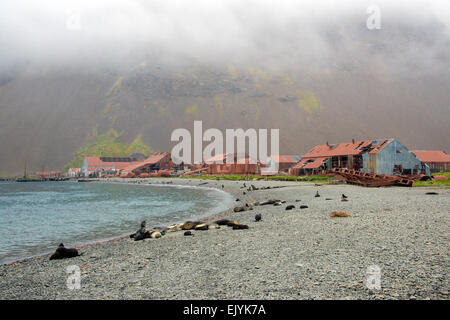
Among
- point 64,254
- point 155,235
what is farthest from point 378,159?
point 64,254

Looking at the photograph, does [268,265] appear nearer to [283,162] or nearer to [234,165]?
[234,165]

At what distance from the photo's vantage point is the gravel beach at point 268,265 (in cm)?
626

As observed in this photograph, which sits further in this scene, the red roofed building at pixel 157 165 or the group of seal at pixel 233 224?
the red roofed building at pixel 157 165

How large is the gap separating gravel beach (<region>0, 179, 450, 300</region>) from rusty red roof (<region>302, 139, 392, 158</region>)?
163 ft

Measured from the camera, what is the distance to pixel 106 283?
770 cm

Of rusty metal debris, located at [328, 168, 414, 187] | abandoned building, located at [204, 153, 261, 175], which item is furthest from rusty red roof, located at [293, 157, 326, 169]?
rusty metal debris, located at [328, 168, 414, 187]

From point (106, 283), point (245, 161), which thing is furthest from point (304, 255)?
point (245, 161)

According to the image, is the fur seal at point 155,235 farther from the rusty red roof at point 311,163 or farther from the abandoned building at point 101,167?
the abandoned building at point 101,167

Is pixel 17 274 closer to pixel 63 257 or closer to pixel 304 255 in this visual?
pixel 63 257

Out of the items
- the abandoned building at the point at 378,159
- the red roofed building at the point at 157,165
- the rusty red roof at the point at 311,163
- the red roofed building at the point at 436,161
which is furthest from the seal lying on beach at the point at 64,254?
the red roofed building at the point at 157,165

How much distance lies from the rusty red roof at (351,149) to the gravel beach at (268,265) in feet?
163

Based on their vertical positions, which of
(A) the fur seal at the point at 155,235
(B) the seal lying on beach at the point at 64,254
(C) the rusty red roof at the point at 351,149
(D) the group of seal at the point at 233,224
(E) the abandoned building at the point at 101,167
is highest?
(C) the rusty red roof at the point at 351,149
